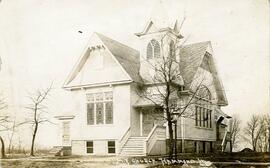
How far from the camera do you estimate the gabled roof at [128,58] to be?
401cm

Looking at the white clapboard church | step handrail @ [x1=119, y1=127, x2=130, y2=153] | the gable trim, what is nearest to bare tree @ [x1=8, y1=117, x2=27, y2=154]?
the white clapboard church

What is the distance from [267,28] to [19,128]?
221cm

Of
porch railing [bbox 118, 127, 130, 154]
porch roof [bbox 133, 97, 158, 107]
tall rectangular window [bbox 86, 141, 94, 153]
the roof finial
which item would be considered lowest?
tall rectangular window [bbox 86, 141, 94, 153]

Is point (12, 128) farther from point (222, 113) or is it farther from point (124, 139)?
point (222, 113)

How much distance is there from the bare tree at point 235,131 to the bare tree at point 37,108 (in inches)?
59.6

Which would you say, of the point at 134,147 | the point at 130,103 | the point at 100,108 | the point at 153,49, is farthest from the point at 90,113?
the point at 153,49

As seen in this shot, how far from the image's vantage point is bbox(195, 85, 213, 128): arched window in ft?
12.8

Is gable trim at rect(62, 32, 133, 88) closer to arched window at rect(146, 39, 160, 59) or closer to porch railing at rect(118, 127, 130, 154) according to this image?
arched window at rect(146, 39, 160, 59)

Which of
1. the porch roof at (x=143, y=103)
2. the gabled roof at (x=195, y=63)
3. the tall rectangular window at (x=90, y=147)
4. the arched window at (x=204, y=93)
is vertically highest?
the gabled roof at (x=195, y=63)

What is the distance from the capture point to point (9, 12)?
4.53 meters

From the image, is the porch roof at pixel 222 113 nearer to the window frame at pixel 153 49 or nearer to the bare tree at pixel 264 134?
the bare tree at pixel 264 134

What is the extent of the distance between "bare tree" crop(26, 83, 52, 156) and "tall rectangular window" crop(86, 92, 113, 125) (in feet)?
1.27

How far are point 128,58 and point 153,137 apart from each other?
2.07 feet

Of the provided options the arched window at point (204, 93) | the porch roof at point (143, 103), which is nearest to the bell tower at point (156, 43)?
the porch roof at point (143, 103)
